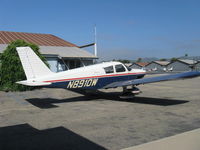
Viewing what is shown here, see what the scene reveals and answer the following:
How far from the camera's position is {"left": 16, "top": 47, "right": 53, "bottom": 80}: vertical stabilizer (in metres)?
9.29

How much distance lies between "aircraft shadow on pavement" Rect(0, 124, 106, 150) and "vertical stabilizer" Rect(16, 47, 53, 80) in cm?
385

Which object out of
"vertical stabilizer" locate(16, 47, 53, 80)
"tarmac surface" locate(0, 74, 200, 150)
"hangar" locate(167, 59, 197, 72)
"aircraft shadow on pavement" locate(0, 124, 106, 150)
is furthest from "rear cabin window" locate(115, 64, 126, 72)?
"hangar" locate(167, 59, 197, 72)

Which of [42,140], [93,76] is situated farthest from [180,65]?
[42,140]

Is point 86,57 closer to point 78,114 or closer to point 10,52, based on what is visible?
point 10,52

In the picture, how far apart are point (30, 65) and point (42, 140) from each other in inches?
213

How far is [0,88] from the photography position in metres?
15.6

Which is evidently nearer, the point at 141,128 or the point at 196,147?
the point at 196,147

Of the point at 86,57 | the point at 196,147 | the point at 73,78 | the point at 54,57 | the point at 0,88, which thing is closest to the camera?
the point at 196,147

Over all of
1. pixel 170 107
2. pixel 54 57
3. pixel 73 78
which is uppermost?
pixel 54 57

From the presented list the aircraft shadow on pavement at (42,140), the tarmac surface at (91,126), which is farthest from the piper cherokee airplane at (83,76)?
the aircraft shadow on pavement at (42,140)

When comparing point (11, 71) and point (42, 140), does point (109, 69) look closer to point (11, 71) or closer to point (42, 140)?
point (42, 140)

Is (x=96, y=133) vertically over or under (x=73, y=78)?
under

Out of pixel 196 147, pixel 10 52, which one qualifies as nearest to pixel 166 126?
pixel 196 147

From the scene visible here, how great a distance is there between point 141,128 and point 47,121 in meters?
3.25
